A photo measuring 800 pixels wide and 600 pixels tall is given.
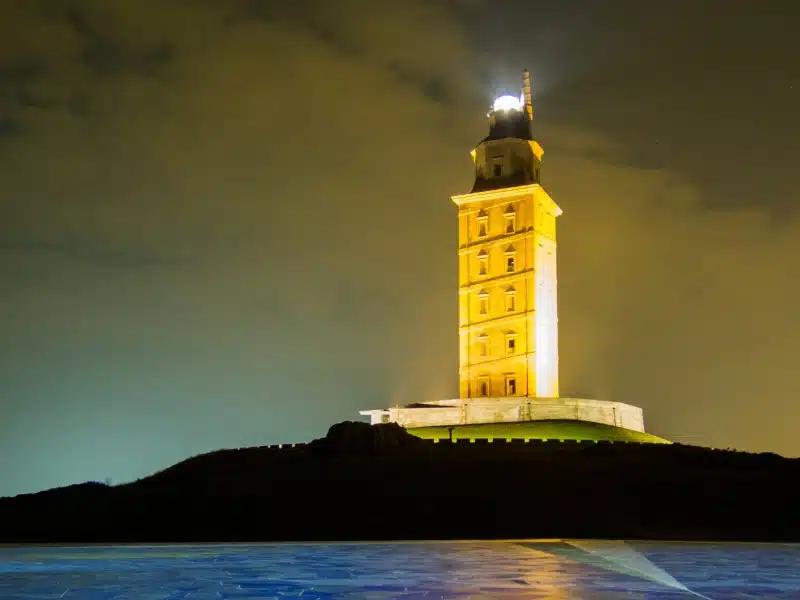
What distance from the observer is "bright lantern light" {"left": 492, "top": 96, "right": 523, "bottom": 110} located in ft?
258

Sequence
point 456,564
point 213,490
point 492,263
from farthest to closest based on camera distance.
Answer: point 492,263, point 213,490, point 456,564

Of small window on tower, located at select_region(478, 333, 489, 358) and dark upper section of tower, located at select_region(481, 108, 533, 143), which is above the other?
dark upper section of tower, located at select_region(481, 108, 533, 143)

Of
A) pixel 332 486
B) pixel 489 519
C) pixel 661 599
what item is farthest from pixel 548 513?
pixel 661 599

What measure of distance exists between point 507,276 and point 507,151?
9.79m

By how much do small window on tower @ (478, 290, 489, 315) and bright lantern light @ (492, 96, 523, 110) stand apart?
14782mm

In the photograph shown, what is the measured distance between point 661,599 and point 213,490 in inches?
1174

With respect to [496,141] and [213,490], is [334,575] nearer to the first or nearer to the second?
[213,490]

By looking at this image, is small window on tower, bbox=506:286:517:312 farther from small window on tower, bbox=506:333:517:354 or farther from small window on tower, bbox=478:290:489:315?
small window on tower, bbox=506:333:517:354

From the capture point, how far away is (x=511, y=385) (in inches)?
2849

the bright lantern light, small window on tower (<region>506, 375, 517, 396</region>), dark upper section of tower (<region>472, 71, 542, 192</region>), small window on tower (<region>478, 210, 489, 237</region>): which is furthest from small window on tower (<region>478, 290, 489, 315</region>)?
the bright lantern light

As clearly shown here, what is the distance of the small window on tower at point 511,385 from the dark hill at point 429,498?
24.2 m

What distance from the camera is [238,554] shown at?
23.6 metres

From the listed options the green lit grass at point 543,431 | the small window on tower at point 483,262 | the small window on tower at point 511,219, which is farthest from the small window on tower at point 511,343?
the green lit grass at point 543,431

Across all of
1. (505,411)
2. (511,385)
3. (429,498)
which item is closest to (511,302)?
(511,385)
